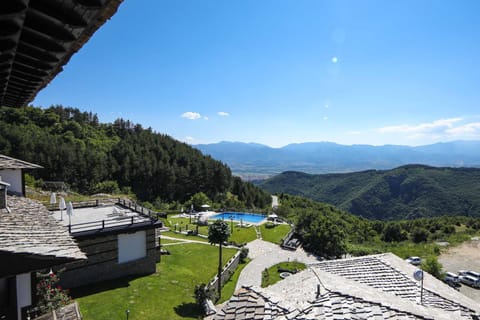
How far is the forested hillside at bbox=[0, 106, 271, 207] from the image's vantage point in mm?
53594

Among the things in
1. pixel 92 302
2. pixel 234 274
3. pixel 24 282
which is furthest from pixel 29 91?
pixel 234 274

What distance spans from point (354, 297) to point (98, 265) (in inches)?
559

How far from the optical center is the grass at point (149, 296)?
13.4 metres

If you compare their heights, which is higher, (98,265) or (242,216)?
(98,265)

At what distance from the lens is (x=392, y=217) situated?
95.0m

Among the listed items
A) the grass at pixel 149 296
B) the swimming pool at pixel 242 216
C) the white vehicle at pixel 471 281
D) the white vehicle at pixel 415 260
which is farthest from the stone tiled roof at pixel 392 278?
the swimming pool at pixel 242 216

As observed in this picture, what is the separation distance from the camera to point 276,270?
24859 millimetres

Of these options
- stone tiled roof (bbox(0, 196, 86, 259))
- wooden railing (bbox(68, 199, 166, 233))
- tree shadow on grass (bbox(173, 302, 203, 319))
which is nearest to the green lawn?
wooden railing (bbox(68, 199, 166, 233))

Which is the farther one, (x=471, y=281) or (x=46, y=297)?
(x=471, y=281)

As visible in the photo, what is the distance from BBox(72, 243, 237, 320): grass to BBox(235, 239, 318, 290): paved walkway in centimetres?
416

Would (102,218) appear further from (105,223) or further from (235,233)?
(235,233)

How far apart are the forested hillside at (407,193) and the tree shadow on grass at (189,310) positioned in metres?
89.5

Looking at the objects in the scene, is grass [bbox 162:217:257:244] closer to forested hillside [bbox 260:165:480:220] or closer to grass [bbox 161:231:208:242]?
grass [bbox 161:231:208:242]

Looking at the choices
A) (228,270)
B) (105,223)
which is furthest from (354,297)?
(228,270)
